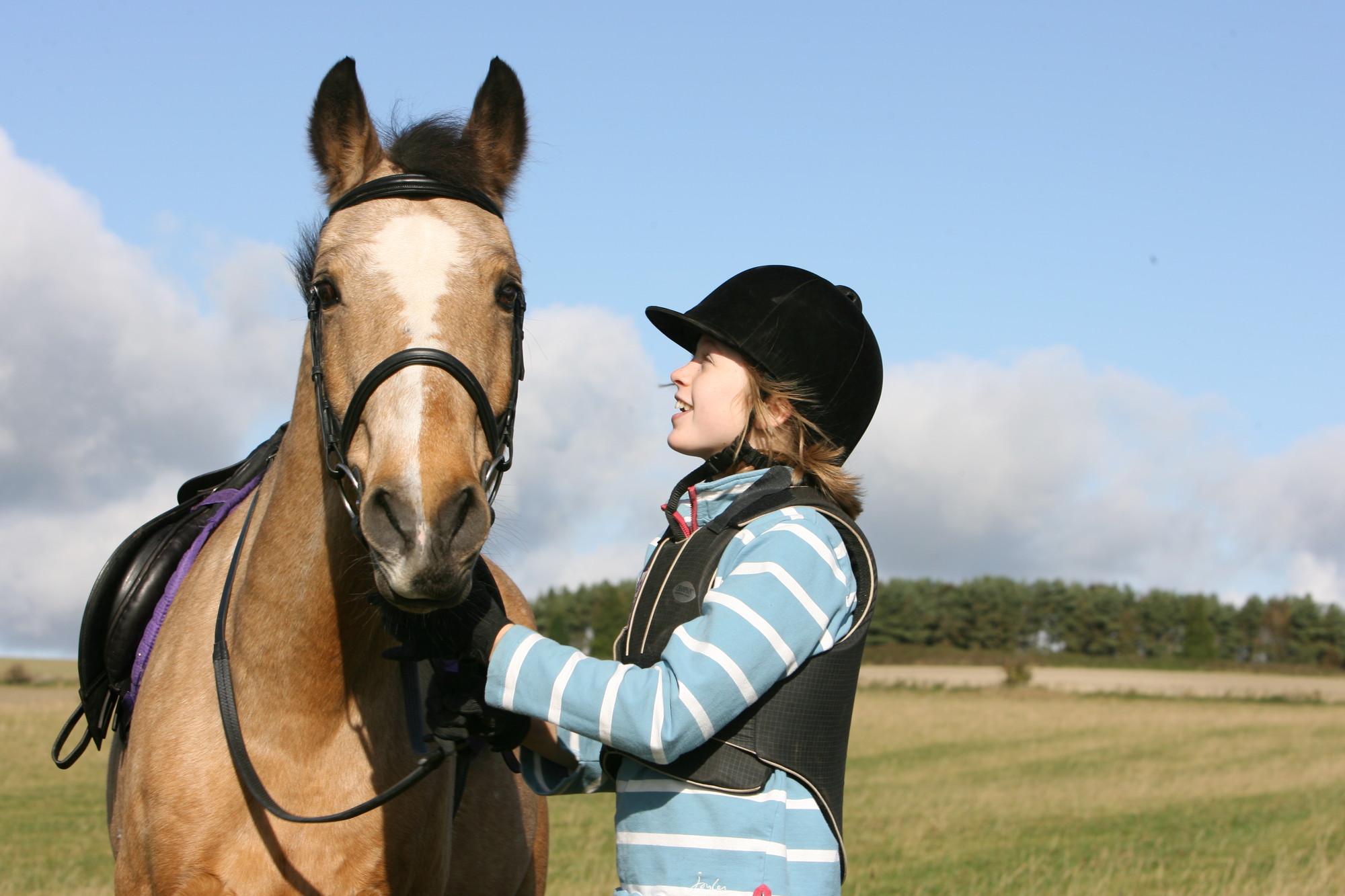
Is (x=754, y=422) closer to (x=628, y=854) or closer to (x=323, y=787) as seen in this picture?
(x=628, y=854)

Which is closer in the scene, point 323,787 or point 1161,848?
point 323,787

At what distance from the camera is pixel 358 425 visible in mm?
2195

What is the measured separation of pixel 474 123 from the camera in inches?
113

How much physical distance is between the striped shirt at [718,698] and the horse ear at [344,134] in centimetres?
131

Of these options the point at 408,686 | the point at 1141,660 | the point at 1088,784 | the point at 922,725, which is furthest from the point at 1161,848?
the point at 1141,660

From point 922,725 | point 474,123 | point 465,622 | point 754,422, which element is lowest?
point 922,725

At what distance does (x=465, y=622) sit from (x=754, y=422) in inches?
32.3

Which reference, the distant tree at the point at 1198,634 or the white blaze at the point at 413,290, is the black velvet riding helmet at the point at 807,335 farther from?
the distant tree at the point at 1198,634

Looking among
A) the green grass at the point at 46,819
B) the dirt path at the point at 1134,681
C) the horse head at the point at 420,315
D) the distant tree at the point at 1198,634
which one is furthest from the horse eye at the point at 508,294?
the distant tree at the point at 1198,634

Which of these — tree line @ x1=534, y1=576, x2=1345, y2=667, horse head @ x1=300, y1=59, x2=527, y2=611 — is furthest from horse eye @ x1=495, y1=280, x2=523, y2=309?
tree line @ x1=534, y1=576, x2=1345, y2=667

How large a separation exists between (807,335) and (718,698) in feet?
3.02

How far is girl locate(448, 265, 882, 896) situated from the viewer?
2.10 metres

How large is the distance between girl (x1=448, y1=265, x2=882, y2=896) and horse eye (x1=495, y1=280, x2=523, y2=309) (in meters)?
0.41

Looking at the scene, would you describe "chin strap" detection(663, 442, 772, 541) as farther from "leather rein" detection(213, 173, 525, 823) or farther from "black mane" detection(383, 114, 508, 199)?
"black mane" detection(383, 114, 508, 199)
